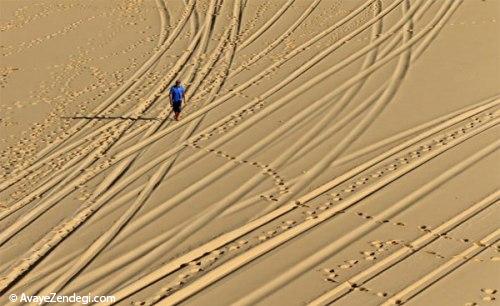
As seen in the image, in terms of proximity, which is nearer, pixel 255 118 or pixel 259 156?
pixel 259 156

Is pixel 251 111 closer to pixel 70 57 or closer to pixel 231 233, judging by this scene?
pixel 231 233

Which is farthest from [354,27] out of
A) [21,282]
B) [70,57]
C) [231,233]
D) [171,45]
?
[21,282]

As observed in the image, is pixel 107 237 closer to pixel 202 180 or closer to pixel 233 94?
pixel 202 180

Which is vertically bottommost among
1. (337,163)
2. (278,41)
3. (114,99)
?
(337,163)

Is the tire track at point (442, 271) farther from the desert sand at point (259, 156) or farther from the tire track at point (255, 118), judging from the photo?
the tire track at point (255, 118)

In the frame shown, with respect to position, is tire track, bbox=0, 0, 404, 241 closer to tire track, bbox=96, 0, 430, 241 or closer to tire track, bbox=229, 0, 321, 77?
tire track, bbox=96, 0, 430, 241

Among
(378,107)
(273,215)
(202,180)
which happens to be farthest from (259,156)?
(378,107)
